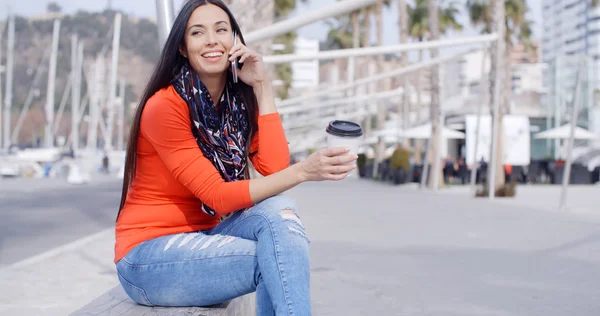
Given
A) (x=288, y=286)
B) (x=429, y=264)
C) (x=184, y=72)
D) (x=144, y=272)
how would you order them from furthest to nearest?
1. (x=429, y=264)
2. (x=184, y=72)
3. (x=144, y=272)
4. (x=288, y=286)

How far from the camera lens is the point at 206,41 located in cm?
261

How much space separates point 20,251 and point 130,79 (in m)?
104

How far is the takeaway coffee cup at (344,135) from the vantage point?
7.06ft

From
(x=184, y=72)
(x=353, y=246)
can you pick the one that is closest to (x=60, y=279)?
(x=353, y=246)

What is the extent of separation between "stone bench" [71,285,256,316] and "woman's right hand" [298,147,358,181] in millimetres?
558

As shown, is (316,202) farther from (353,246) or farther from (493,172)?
(353,246)

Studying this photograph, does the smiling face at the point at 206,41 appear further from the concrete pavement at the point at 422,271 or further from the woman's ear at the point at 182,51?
the concrete pavement at the point at 422,271

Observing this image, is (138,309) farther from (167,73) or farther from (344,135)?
(344,135)

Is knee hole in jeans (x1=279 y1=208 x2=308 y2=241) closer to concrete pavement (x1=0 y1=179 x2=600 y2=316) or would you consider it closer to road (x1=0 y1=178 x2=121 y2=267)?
concrete pavement (x1=0 y1=179 x2=600 y2=316)

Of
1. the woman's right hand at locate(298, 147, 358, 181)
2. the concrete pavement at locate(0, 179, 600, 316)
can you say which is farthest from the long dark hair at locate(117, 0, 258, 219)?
the concrete pavement at locate(0, 179, 600, 316)

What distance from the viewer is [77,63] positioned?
52438 mm

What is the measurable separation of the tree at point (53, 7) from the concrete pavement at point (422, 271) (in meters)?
138

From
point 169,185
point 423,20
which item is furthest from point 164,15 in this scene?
point 423,20

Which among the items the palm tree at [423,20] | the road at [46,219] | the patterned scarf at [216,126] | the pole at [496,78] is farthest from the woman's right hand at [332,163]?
the palm tree at [423,20]
